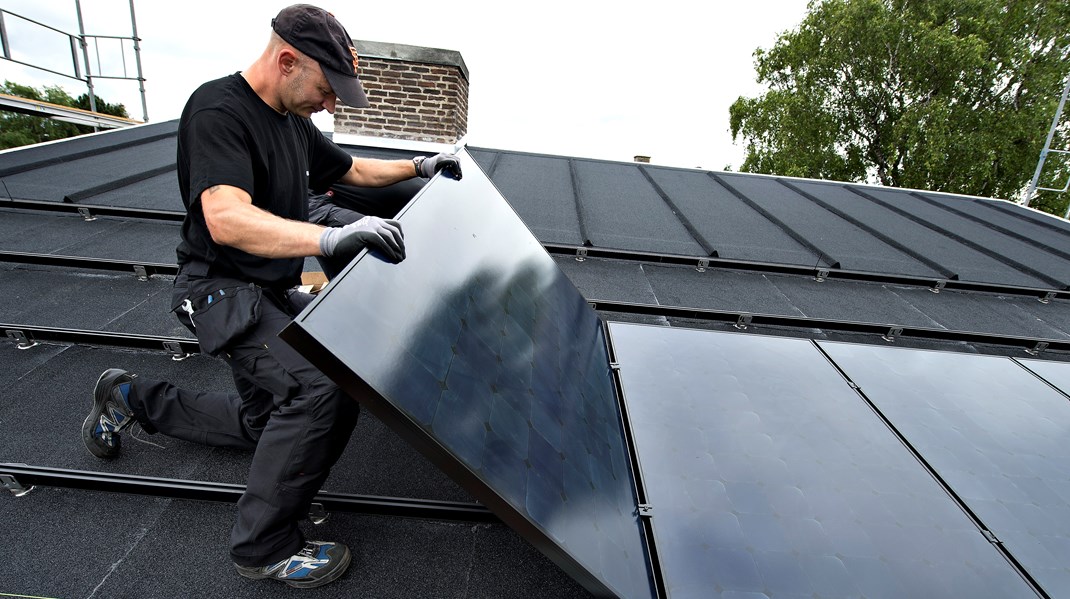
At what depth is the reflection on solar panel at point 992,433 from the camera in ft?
5.04

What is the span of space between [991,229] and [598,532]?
7579mm

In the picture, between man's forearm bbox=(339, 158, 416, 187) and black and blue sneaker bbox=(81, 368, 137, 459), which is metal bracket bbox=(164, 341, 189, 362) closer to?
black and blue sneaker bbox=(81, 368, 137, 459)

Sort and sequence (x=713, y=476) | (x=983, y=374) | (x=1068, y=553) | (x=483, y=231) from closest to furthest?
(x=1068, y=553) → (x=713, y=476) → (x=483, y=231) → (x=983, y=374)

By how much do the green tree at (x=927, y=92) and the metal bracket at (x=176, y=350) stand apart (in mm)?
24483

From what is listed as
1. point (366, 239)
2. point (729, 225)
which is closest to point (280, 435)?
point (366, 239)

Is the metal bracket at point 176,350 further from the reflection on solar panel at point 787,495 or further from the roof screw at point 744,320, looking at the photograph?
the roof screw at point 744,320

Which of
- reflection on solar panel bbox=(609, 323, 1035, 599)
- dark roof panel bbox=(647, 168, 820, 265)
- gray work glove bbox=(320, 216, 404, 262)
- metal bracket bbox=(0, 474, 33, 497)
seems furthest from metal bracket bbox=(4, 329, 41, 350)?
dark roof panel bbox=(647, 168, 820, 265)

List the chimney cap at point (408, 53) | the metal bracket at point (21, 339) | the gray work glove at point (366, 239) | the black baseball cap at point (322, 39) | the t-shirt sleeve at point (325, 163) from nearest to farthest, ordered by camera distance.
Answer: the gray work glove at point (366, 239) → the black baseball cap at point (322, 39) → the t-shirt sleeve at point (325, 163) → the metal bracket at point (21, 339) → the chimney cap at point (408, 53)

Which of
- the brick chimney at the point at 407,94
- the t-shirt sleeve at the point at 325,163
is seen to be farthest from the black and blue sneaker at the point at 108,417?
the brick chimney at the point at 407,94

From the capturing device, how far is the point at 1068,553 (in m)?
1.47

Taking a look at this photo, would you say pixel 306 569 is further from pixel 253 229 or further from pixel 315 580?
pixel 253 229

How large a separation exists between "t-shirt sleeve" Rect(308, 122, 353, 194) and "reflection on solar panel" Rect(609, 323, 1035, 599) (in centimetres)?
190

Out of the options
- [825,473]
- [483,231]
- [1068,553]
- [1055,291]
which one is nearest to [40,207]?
[483,231]

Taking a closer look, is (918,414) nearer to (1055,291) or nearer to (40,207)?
(1055,291)
